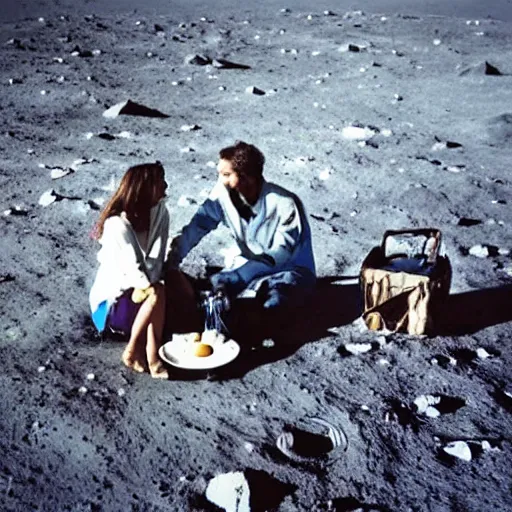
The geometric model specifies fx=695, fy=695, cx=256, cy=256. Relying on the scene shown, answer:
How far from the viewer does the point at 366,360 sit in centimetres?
409

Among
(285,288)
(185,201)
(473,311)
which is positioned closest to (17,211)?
(185,201)

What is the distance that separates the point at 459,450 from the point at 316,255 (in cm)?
215

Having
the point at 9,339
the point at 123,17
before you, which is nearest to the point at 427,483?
the point at 9,339

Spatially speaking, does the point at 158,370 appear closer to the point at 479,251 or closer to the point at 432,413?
the point at 432,413

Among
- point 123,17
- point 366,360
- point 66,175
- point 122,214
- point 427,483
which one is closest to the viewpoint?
point 427,483

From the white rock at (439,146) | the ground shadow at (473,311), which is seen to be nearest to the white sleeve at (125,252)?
the ground shadow at (473,311)

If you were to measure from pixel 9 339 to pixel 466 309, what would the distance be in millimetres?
2922

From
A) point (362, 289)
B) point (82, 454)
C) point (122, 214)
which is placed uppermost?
point (122, 214)

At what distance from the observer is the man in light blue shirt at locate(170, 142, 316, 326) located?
4.20 meters

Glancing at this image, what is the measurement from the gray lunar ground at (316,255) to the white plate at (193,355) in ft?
0.57

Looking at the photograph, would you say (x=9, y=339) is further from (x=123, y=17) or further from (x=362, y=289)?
(x=123, y=17)

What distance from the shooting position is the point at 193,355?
3785mm

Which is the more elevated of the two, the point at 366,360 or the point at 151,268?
the point at 151,268

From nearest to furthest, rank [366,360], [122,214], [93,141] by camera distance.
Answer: [122,214]
[366,360]
[93,141]
